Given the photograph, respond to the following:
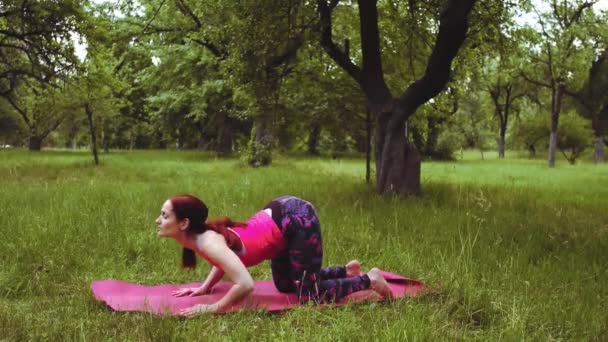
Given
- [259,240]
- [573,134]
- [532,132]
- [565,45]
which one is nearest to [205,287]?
[259,240]

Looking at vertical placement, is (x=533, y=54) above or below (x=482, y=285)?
above

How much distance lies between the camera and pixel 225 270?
3.69 meters

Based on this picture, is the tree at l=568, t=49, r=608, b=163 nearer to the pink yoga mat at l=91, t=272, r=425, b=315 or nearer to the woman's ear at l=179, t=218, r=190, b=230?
the pink yoga mat at l=91, t=272, r=425, b=315

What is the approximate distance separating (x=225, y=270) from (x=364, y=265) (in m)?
2.08

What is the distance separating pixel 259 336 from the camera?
3.44 metres

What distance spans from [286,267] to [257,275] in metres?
0.89

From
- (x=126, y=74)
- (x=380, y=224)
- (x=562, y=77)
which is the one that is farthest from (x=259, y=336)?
(x=126, y=74)

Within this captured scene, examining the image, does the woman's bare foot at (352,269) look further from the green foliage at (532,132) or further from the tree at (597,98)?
the tree at (597,98)

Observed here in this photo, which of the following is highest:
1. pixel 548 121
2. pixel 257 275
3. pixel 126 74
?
pixel 126 74

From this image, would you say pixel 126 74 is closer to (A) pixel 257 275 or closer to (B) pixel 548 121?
(B) pixel 548 121

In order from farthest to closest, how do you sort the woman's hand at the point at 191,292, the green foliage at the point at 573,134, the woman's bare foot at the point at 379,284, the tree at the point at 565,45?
the green foliage at the point at 573,134 → the tree at the point at 565,45 → the woman's hand at the point at 191,292 → the woman's bare foot at the point at 379,284

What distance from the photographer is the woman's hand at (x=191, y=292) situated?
14.0ft

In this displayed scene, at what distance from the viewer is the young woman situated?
3.79 meters

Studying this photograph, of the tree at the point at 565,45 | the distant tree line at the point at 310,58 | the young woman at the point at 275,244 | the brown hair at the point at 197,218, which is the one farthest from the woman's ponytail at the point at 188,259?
the tree at the point at 565,45
